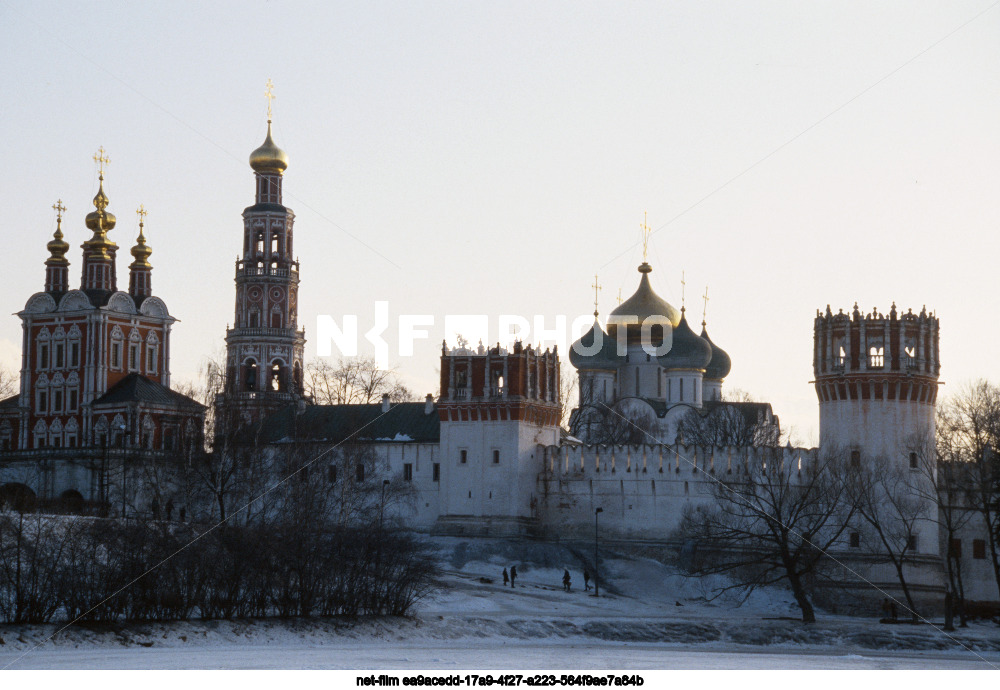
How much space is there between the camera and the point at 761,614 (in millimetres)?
67500

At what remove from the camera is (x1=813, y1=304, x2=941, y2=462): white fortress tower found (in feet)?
246

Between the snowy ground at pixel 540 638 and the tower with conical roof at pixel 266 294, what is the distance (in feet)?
94.9

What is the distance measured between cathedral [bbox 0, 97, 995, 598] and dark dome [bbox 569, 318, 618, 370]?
0.57 feet

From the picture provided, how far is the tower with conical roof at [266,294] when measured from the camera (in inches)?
3890

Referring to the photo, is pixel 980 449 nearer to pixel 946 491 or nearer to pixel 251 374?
pixel 946 491

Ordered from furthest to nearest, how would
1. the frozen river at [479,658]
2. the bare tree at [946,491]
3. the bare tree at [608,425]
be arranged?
the bare tree at [608,425] → the bare tree at [946,491] → the frozen river at [479,658]

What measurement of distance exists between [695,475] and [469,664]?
110 feet

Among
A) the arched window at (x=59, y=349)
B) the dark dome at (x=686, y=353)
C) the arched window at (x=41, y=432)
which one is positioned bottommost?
the arched window at (x=41, y=432)

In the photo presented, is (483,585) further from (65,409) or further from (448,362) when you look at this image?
(65,409)

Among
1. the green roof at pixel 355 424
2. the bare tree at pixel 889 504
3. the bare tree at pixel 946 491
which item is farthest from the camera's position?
the green roof at pixel 355 424

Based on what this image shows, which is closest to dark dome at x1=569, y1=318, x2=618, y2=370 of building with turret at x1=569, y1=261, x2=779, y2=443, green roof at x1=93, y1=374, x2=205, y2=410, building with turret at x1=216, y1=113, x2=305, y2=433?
building with turret at x1=569, y1=261, x2=779, y2=443

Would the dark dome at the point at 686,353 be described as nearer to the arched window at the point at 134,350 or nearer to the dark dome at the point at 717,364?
the dark dome at the point at 717,364

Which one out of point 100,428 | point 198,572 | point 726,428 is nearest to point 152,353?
point 100,428

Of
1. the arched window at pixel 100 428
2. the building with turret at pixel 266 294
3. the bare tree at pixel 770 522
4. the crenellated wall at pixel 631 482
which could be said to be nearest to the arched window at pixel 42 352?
the arched window at pixel 100 428
